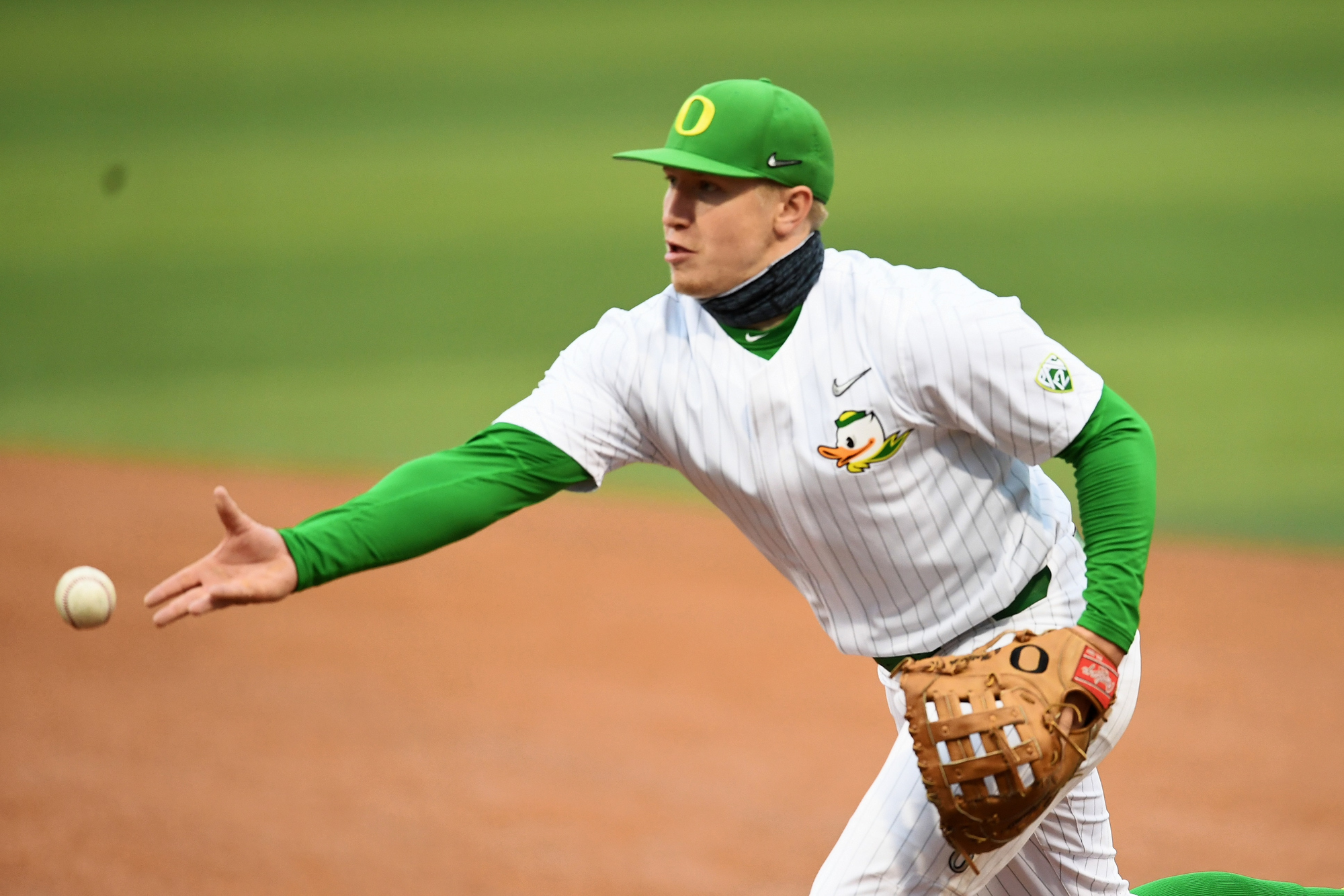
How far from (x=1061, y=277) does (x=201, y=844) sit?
9148mm

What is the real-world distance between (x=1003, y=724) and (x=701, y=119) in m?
1.28

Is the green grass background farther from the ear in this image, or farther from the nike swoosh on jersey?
the nike swoosh on jersey

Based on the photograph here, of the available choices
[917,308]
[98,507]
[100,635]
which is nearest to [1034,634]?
[917,308]

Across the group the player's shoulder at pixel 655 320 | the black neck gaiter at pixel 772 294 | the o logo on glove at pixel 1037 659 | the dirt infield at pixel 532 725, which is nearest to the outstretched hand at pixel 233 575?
the player's shoulder at pixel 655 320

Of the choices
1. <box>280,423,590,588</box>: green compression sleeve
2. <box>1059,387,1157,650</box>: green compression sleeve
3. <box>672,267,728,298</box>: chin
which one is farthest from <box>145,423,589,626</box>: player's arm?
<box>1059,387,1157,650</box>: green compression sleeve

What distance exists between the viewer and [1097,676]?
94.9 inches

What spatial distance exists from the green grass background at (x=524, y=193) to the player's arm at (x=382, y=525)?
314 inches

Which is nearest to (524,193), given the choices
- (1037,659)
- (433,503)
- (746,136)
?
(746,136)

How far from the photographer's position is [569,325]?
478 inches

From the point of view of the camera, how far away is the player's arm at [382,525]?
229cm

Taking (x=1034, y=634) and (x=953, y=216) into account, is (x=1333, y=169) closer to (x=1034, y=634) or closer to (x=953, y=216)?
(x=953, y=216)

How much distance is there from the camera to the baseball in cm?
261

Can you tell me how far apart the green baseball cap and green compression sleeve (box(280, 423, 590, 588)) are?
630 millimetres

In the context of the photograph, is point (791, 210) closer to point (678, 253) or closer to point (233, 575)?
point (678, 253)
